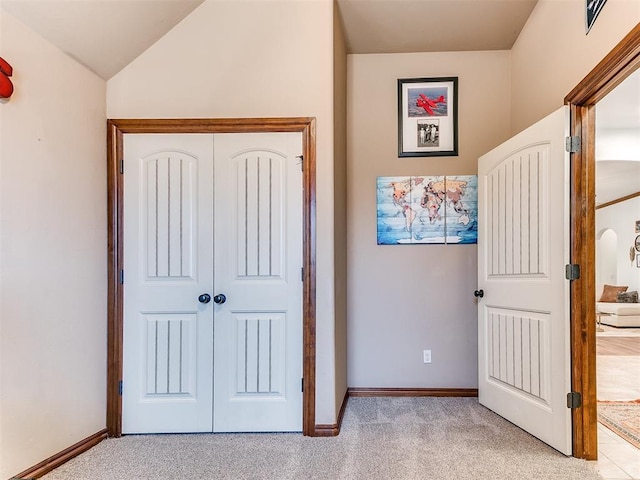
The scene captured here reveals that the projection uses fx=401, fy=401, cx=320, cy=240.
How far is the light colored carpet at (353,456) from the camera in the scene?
2.06m

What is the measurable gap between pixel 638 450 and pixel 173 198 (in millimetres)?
3152

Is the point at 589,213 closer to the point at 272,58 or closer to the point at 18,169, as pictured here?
the point at 272,58

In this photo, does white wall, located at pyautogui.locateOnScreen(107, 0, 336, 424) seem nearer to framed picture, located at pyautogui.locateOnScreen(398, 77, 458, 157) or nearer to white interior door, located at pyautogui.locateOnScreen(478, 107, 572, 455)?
framed picture, located at pyautogui.locateOnScreen(398, 77, 458, 157)

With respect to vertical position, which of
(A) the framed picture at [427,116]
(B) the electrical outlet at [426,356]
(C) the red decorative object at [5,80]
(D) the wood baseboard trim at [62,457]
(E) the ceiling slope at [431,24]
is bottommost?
(D) the wood baseboard trim at [62,457]

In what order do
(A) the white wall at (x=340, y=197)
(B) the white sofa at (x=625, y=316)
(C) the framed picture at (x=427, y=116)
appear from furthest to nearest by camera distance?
(B) the white sofa at (x=625, y=316), (C) the framed picture at (x=427, y=116), (A) the white wall at (x=340, y=197)

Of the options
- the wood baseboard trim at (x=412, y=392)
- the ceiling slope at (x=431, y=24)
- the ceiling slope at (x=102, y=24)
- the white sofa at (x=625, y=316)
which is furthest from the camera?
the white sofa at (x=625, y=316)

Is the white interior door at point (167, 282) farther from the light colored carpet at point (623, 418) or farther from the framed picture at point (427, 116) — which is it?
the light colored carpet at point (623, 418)

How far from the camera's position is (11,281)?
1.89 metres

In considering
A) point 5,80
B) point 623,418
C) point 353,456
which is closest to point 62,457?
point 353,456

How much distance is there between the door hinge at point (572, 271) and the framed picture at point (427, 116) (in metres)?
1.44

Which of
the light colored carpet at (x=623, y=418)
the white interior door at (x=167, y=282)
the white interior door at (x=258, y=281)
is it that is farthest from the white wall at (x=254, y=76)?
the light colored carpet at (x=623, y=418)

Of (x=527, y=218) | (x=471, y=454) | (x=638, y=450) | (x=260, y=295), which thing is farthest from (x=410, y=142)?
(x=638, y=450)

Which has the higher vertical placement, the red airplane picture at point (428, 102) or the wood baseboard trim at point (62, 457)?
the red airplane picture at point (428, 102)

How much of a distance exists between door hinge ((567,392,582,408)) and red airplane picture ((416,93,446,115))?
2277 millimetres
